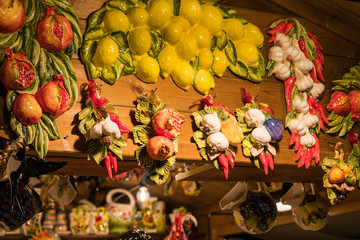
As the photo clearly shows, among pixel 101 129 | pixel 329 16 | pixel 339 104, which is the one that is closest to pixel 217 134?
pixel 101 129

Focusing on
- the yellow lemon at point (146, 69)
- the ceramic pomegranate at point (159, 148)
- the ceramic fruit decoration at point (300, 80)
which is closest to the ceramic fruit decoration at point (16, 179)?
the ceramic pomegranate at point (159, 148)

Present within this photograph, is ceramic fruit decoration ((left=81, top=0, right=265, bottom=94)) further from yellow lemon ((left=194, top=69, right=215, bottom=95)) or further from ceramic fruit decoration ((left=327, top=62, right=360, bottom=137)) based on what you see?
ceramic fruit decoration ((left=327, top=62, right=360, bottom=137))

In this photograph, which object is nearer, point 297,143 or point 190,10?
point 190,10

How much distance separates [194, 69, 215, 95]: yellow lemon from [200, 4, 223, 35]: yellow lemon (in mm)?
158

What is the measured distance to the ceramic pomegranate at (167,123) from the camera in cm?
148

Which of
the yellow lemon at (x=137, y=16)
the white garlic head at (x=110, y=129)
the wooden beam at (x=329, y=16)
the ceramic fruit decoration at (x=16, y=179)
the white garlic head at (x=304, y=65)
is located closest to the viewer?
the ceramic fruit decoration at (x=16, y=179)

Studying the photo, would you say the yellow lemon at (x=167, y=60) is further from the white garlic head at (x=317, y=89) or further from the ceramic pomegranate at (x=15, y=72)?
the white garlic head at (x=317, y=89)

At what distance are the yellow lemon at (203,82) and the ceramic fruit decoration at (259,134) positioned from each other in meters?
0.14

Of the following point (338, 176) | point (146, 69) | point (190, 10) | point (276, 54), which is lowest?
point (338, 176)

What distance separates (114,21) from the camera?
1.54 metres

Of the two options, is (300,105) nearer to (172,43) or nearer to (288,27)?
(288,27)

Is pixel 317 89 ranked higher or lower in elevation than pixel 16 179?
higher

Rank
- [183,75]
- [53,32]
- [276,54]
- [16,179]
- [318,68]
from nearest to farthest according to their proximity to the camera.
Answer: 1. [16,179]
2. [53,32]
3. [183,75]
4. [276,54]
5. [318,68]

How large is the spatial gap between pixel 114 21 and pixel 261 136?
620 millimetres
